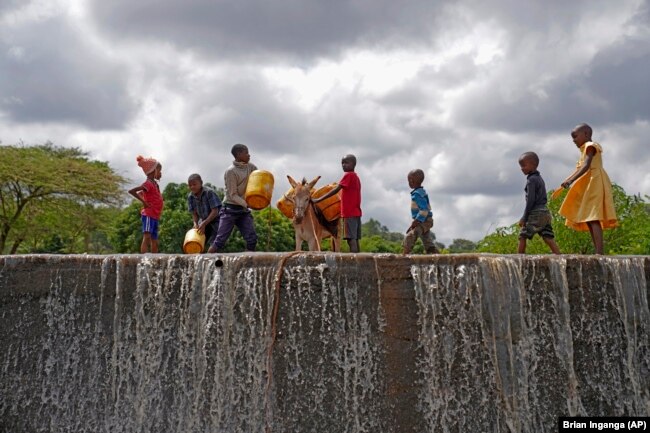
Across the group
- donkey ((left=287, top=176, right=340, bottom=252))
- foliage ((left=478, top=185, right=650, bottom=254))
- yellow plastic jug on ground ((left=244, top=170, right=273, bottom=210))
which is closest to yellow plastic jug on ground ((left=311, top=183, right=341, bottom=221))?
donkey ((left=287, top=176, right=340, bottom=252))

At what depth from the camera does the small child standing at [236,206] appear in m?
7.44

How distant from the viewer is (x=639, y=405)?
563 cm

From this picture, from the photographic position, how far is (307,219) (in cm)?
791

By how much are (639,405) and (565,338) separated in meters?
0.89

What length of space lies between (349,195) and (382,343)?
2.49 metres

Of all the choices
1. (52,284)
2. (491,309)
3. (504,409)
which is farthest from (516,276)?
(52,284)

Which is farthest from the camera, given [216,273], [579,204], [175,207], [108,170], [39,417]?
[175,207]

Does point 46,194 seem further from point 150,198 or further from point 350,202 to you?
point 350,202

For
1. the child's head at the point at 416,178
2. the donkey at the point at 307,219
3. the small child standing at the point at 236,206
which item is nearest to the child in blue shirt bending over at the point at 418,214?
the child's head at the point at 416,178

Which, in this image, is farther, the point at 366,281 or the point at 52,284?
the point at 52,284

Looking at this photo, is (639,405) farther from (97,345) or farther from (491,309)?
(97,345)

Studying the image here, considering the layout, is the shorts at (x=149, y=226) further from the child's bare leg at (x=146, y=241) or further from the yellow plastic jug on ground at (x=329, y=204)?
the yellow plastic jug on ground at (x=329, y=204)

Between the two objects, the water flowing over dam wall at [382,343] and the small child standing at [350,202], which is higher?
the small child standing at [350,202]

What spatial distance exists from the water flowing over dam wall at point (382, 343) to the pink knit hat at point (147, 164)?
219cm
